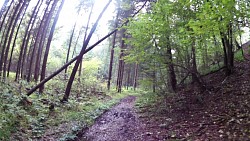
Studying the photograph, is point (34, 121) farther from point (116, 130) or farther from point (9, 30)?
point (9, 30)

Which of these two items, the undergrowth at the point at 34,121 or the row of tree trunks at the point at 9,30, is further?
the row of tree trunks at the point at 9,30

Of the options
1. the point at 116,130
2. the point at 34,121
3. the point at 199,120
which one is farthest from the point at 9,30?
the point at 199,120

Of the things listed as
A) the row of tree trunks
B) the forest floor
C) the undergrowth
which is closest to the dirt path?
the forest floor

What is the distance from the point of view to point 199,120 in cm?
662

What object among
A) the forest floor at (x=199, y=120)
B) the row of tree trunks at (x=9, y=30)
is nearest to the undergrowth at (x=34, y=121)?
the forest floor at (x=199, y=120)

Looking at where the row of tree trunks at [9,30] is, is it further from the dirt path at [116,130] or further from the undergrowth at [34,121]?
the dirt path at [116,130]

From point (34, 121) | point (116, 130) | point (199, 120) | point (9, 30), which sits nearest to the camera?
point (199, 120)

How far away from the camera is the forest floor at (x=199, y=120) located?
538cm

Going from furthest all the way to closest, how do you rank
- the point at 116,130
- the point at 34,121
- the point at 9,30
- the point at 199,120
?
the point at 9,30 → the point at 34,121 → the point at 116,130 → the point at 199,120

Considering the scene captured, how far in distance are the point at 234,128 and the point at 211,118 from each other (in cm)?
131

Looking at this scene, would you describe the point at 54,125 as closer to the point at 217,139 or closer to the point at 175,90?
the point at 217,139

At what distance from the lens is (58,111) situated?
10039 mm

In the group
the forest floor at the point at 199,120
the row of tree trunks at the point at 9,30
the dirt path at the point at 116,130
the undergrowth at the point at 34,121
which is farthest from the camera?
the row of tree trunks at the point at 9,30

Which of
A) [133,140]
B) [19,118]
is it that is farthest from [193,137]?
[19,118]
